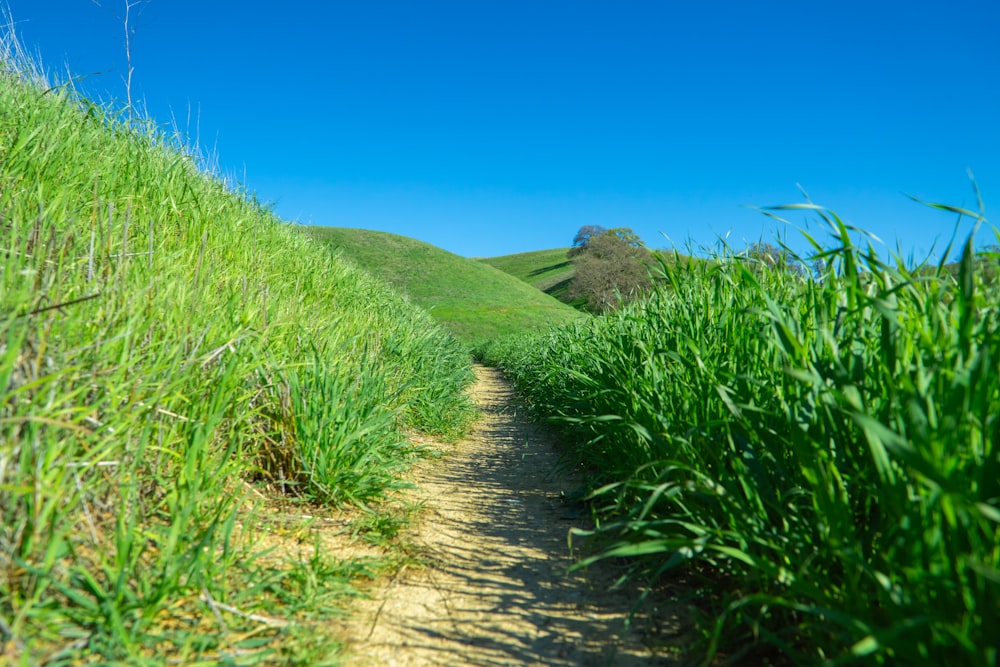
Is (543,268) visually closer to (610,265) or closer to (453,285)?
(610,265)

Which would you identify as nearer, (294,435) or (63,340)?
(63,340)

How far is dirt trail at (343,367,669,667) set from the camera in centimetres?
173

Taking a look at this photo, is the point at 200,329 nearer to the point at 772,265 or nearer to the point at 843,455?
the point at 843,455

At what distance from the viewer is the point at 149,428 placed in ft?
6.04

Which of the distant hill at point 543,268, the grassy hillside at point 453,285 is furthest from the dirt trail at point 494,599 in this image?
the distant hill at point 543,268

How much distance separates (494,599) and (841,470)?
1199 millimetres

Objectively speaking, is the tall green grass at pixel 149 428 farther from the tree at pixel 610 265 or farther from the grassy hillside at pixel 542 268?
the grassy hillside at pixel 542 268

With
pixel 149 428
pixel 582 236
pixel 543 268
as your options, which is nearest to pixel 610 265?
pixel 582 236

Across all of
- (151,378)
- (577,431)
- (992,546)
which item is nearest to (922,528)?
(992,546)

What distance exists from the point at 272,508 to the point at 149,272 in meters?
1.17

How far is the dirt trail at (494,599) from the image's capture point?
68.1 inches

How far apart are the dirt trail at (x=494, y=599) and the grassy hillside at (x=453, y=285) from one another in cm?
2201

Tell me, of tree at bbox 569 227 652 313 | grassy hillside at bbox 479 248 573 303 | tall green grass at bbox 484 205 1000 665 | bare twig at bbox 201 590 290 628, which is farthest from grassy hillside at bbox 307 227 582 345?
bare twig at bbox 201 590 290 628

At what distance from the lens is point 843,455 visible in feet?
5.38
